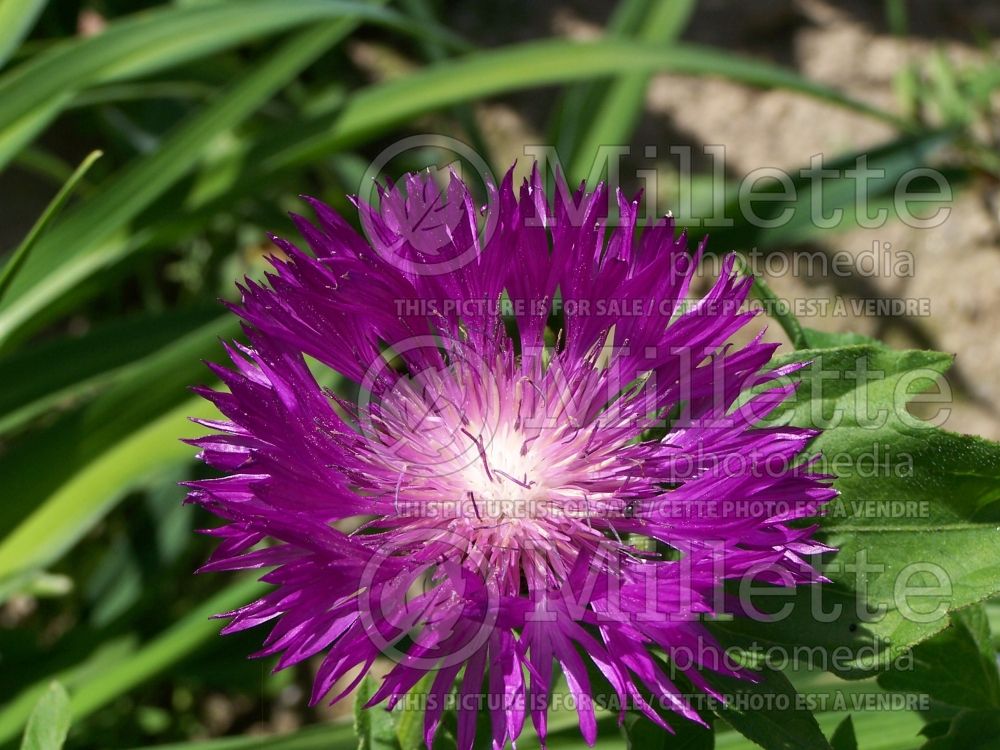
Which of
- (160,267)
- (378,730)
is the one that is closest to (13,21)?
(160,267)

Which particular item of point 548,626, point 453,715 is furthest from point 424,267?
point 453,715

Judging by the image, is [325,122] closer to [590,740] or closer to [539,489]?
[539,489]

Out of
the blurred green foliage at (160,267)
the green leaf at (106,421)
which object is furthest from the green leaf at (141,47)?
the green leaf at (106,421)

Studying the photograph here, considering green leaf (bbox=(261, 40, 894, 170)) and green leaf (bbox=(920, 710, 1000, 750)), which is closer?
green leaf (bbox=(920, 710, 1000, 750))

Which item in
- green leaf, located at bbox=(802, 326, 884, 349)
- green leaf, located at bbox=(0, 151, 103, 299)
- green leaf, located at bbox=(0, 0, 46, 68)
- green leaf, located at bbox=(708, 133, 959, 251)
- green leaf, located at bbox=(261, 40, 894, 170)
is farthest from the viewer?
green leaf, located at bbox=(708, 133, 959, 251)

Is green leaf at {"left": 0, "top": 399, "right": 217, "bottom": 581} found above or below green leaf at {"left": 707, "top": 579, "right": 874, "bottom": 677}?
above

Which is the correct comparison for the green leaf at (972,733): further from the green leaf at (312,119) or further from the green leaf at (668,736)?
the green leaf at (312,119)

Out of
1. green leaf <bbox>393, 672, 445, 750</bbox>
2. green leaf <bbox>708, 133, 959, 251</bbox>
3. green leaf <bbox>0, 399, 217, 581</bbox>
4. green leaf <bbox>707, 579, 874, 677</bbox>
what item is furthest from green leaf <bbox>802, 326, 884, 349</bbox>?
green leaf <bbox>0, 399, 217, 581</bbox>

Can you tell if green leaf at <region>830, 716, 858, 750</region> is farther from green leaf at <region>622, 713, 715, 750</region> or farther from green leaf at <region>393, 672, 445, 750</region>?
green leaf at <region>393, 672, 445, 750</region>
